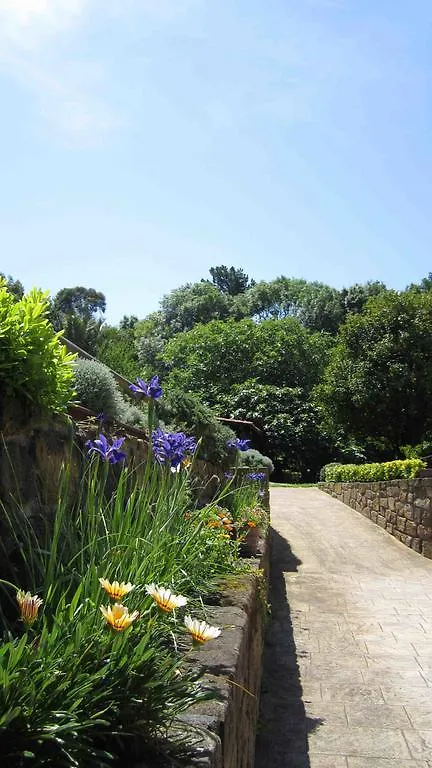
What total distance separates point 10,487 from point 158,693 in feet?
3.43

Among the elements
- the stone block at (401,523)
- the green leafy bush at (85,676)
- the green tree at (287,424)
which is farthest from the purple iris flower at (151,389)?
the green tree at (287,424)

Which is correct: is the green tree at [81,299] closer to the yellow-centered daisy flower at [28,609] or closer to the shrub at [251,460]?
the shrub at [251,460]

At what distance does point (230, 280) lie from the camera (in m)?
51.5

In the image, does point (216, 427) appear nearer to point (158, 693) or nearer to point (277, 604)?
point (277, 604)

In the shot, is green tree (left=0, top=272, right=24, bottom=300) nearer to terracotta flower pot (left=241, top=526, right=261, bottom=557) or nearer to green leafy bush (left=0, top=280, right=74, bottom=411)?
green leafy bush (left=0, top=280, right=74, bottom=411)

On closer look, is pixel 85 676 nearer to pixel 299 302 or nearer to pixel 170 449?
pixel 170 449

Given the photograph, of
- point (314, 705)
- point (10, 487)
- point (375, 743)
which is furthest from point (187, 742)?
point (314, 705)

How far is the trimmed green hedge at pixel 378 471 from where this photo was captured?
36.4 feet

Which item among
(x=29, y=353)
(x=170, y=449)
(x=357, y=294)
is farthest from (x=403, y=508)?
(x=357, y=294)

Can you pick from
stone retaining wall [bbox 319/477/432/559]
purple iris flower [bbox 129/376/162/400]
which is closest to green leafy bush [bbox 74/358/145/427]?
purple iris flower [bbox 129/376/162/400]

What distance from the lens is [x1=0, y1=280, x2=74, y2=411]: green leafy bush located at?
2.23m

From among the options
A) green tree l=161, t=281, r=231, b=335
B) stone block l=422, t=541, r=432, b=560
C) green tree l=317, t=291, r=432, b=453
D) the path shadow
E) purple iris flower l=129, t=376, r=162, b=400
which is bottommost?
the path shadow

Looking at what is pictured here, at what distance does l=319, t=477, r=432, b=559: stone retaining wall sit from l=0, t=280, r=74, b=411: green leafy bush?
26.9ft

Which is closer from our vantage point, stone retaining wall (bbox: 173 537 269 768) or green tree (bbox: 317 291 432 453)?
stone retaining wall (bbox: 173 537 269 768)
